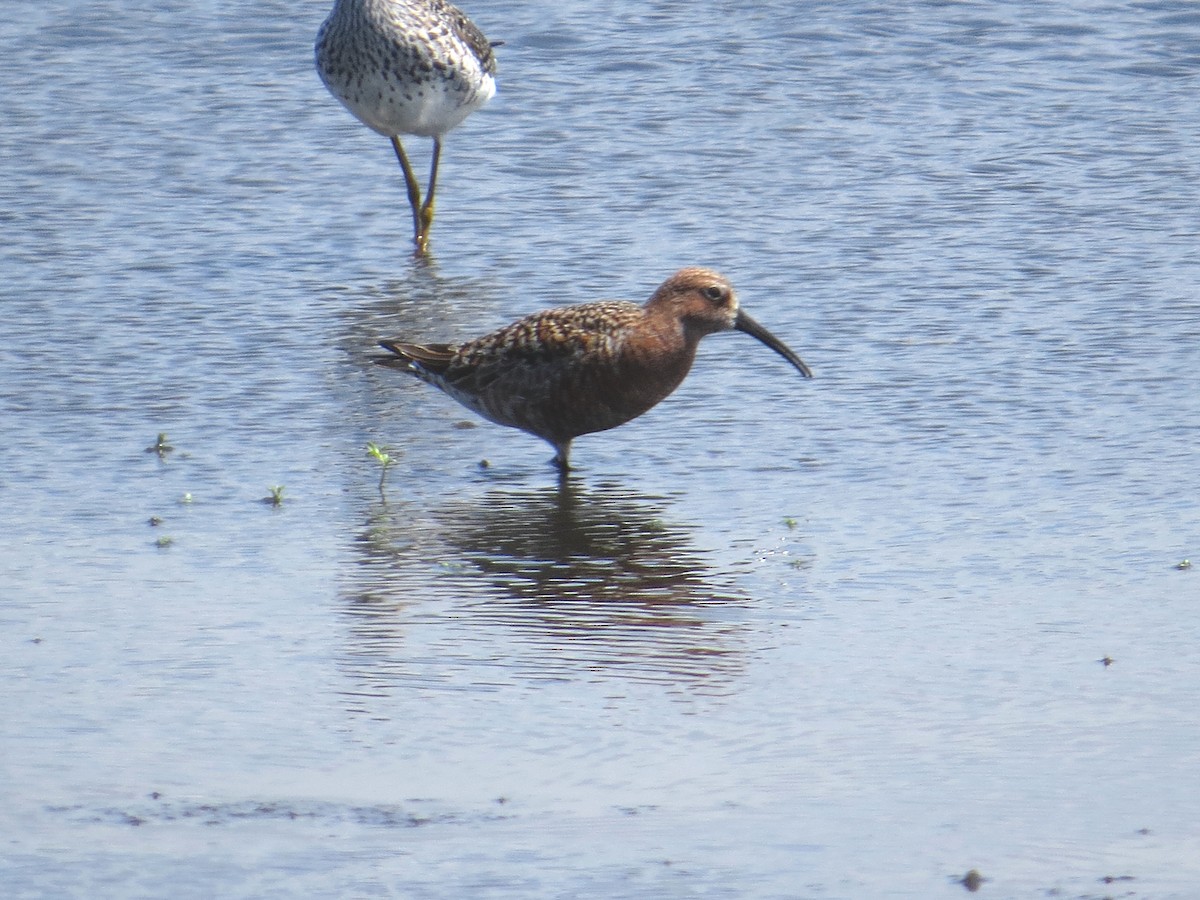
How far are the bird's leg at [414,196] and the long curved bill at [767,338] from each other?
3.61 metres

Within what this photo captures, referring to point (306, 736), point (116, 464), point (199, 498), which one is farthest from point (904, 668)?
point (116, 464)

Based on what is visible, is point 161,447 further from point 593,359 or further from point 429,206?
point 429,206

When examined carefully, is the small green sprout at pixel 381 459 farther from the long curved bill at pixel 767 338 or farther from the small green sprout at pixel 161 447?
the long curved bill at pixel 767 338

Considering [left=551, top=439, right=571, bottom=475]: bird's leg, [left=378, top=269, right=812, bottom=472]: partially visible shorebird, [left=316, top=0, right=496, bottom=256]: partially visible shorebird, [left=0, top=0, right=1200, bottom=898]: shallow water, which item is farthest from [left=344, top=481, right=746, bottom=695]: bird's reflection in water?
[left=316, top=0, right=496, bottom=256]: partially visible shorebird

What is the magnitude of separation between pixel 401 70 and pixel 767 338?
4.55m

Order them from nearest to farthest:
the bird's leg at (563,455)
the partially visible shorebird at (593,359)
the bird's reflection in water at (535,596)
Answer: the bird's reflection in water at (535,596), the partially visible shorebird at (593,359), the bird's leg at (563,455)

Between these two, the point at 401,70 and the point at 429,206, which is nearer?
the point at 429,206

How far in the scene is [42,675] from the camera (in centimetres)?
600

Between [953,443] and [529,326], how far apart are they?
1709mm

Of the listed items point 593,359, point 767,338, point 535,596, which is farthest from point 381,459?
point 767,338

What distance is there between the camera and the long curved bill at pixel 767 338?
840 centimetres

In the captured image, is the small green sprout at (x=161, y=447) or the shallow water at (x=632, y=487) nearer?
the shallow water at (x=632, y=487)

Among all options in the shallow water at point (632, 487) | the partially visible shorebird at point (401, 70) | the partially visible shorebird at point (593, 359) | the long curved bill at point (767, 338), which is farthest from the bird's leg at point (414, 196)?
the long curved bill at point (767, 338)

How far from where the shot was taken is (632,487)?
314 inches
